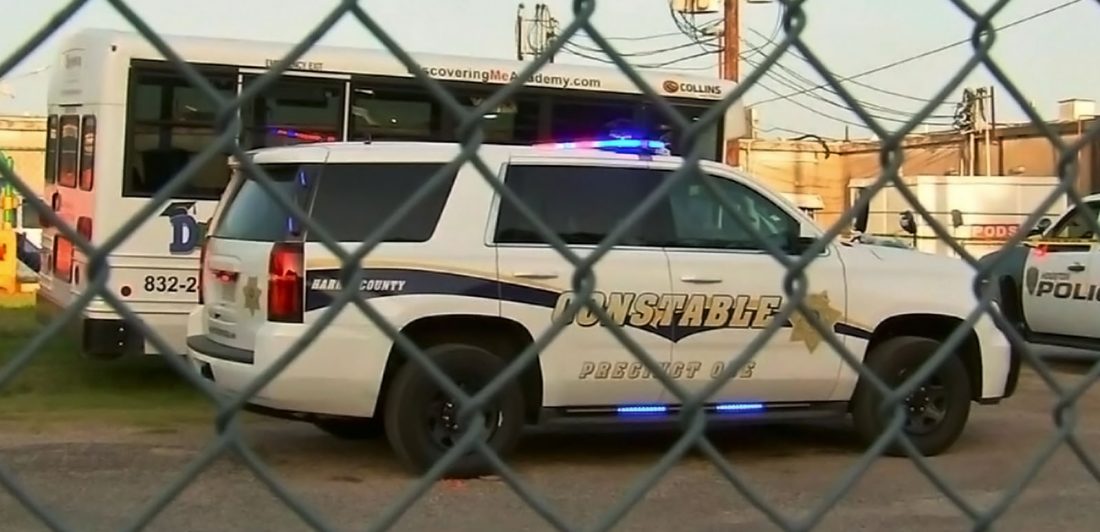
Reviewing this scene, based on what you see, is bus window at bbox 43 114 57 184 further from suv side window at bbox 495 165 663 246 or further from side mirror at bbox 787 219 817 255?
side mirror at bbox 787 219 817 255

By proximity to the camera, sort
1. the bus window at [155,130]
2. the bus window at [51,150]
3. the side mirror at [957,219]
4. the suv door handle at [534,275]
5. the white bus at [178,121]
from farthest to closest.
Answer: the side mirror at [957,219]
the bus window at [51,150]
the bus window at [155,130]
the white bus at [178,121]
the suv door handle at [534,275]

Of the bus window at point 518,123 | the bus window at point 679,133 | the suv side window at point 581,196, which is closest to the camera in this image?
the bus window at point 679,133

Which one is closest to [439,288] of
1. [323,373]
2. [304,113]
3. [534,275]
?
[534,275]

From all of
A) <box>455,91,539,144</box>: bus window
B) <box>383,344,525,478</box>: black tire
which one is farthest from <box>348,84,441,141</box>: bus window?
<box>383,344,525,478</box>: black tire

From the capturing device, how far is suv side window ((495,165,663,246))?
845cm

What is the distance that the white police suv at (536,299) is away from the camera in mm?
8023

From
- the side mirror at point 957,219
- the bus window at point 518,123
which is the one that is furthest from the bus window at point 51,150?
the side mirror at point 957,219

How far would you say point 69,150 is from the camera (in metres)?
12.1

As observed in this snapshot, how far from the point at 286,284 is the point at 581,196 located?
1925mm

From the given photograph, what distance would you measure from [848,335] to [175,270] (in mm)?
5322

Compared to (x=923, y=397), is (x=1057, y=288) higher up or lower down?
higher up

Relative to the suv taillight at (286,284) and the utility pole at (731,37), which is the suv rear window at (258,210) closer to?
the suv taillight at (286,284)

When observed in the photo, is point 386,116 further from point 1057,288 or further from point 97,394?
point 1057,288

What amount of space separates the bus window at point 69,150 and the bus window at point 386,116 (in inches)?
93.5
